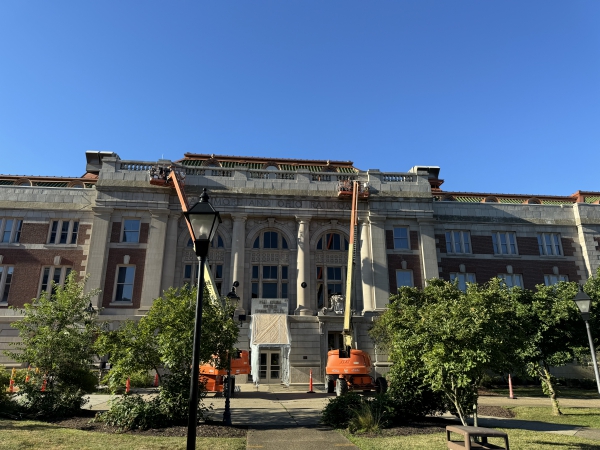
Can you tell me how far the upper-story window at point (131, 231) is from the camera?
33.5m

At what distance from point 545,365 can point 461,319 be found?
11.4 meters

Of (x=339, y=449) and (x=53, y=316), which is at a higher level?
(x=53, y=316)

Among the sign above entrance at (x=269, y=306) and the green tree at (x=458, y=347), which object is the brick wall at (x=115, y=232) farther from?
the green tree at (x=458, y=347)

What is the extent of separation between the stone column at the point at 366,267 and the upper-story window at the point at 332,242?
152 centimetres

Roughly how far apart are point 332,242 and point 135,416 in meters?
24.2

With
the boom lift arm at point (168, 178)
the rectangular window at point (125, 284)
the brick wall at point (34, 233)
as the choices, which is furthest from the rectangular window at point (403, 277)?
the brick wall at point (34, 233)

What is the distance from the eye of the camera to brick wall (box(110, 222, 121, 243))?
109ft

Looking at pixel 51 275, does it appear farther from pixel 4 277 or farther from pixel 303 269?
pixel 303 269

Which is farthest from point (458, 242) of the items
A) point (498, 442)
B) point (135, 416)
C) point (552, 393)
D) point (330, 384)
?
point (135, 416)

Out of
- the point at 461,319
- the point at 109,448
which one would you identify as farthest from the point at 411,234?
the point at 109,448

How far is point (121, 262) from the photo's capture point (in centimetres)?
3281

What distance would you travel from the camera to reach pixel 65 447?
34.1 feet

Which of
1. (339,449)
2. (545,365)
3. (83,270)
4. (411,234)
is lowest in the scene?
(339,449)

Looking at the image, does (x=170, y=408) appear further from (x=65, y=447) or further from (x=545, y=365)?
(x=545, y=365)
